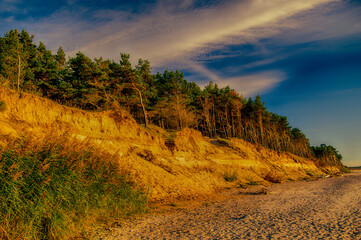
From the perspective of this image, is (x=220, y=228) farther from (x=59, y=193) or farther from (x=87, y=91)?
(x=87, y=91)

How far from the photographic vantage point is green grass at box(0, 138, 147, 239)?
180 inches

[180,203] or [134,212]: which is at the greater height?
[134,212]

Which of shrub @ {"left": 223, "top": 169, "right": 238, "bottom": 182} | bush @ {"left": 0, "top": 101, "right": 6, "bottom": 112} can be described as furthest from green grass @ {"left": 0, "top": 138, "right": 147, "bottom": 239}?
shrub @ {"left": 223, "top": 169, "right": 238, "bottom": 182}

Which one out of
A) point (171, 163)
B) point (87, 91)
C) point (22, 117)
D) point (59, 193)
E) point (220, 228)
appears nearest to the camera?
point (59, 193)

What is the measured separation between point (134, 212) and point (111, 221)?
152 centimetres

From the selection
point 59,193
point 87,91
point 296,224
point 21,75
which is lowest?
point 296,224

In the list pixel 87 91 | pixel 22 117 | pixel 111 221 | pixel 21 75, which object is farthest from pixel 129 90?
pixel 111 221

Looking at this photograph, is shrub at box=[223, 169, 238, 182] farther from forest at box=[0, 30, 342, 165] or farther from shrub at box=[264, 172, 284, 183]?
forest at box=[0, 30, 342, 165]

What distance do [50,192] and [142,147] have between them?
11.4 m

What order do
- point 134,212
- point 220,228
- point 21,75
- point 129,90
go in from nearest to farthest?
point 220,228, point 134,212, point 21,75, point 129,90

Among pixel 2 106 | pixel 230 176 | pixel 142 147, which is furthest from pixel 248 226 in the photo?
pixel 230 176

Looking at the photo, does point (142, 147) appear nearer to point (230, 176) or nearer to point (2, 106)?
point (2, 106)

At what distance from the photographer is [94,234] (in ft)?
19.8

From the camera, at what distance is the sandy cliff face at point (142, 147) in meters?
11.7
